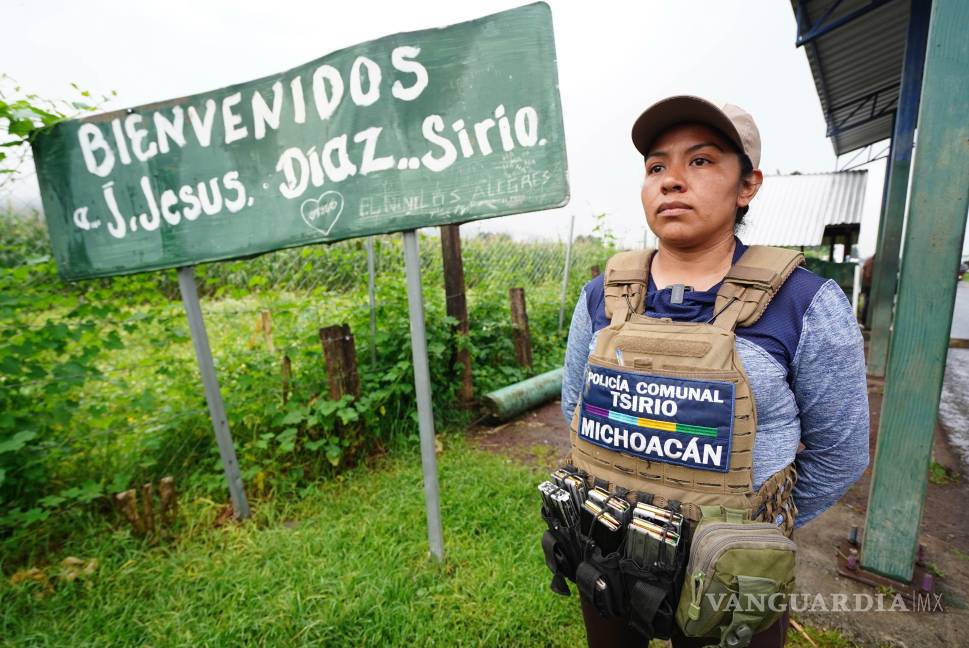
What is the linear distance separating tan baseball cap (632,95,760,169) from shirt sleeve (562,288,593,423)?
0.48m

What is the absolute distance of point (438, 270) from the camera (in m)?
5.04

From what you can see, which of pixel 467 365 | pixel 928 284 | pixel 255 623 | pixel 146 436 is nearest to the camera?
pixel 928 284

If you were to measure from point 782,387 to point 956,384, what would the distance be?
19.3 feet

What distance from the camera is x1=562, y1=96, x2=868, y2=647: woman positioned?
99 cm

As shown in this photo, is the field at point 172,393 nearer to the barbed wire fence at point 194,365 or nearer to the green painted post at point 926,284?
the barbed wire fence at point 194,365

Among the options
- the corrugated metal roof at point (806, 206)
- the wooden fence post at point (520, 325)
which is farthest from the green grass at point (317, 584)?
the corrugated metal roof at point (806, 206)

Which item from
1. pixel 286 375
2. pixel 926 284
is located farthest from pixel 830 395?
pixel 286 375

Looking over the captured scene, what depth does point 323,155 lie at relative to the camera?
6.33 feet

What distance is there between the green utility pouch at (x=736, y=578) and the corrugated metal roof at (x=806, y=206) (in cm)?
745

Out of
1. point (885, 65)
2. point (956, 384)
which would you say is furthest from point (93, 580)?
point (885, 65)

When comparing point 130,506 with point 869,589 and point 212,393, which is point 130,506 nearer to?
point 212,393

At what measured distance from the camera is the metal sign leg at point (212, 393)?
253 cm

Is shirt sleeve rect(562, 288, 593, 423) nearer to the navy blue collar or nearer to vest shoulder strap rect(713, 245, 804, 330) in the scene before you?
the navy blue collar

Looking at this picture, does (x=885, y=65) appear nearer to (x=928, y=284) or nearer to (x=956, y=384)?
(x=956, y=384)
